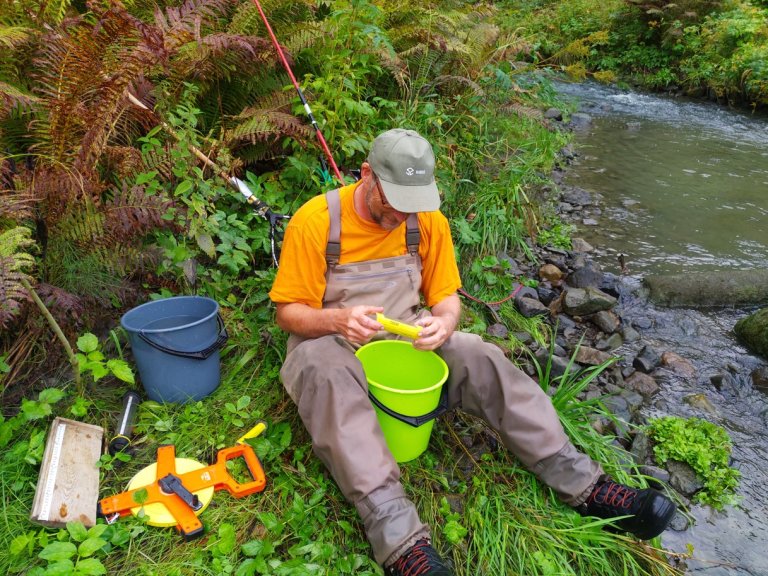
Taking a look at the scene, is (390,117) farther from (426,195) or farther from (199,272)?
(426,195)

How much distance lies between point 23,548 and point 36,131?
6.59 ft

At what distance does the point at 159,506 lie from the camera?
207 centimetres

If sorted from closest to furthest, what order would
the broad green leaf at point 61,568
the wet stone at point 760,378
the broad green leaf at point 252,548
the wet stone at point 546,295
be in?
the broad green leaf at point 61,568 → the broad green leaf at point 252,548 → the wet stone at point 760,378 → the wet stone at point 546,295

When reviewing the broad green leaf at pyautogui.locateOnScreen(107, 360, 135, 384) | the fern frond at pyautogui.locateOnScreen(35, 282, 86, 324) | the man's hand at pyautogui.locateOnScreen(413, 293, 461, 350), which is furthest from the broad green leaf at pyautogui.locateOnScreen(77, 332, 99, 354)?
the man's hand at pyautogui.locateOnScreen(413, 293, 461, 350)

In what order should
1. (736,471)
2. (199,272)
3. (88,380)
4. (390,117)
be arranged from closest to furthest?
(88,380), (736,471), (199,272), (390,117)

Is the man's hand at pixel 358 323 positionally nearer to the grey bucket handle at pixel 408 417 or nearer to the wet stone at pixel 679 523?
the grey bucket handle at pixel 408 417

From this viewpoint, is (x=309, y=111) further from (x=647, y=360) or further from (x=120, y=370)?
(x=647, y=360)

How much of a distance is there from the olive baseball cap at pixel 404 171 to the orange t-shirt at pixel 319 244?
27cm

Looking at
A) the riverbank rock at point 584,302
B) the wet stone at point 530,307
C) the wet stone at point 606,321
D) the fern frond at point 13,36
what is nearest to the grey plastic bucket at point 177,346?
the fern frond at point 13,36

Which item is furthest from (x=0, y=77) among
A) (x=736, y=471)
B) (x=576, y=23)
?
(x=576, y=23)

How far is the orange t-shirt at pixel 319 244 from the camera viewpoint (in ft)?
7.43

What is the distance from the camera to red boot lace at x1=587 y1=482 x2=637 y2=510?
2.13 meters

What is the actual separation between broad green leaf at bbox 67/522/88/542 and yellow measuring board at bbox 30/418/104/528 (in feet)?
0.17

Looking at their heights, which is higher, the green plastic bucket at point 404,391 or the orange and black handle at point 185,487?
the green plastic bucket at point 404,391
